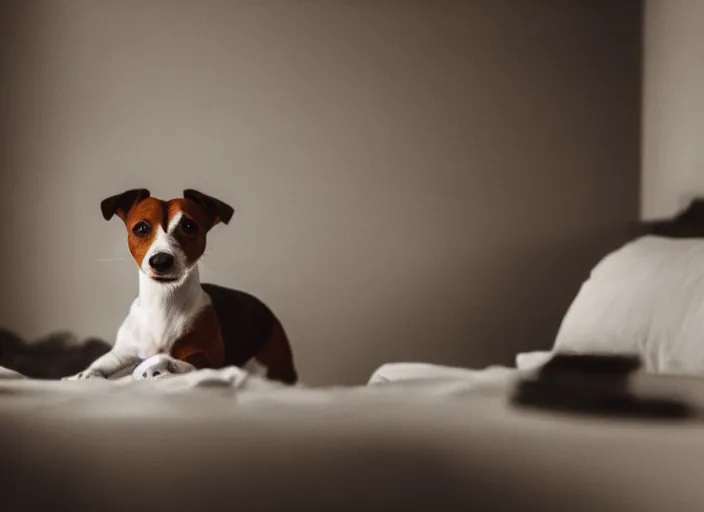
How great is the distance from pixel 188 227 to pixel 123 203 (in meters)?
0.14

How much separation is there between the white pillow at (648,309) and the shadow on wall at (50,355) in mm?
983

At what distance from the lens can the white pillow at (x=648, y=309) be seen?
2.80ft

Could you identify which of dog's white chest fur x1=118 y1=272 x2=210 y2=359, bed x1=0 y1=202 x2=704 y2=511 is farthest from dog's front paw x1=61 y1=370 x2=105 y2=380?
bed x1=0 y1=202 x2=704 y2=511

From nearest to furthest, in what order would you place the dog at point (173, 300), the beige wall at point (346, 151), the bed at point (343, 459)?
the bed at point (343, 459) < the dog at point (173, 300) < the beige wall at point (346, 151)

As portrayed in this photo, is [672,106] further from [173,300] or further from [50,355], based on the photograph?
[50,355]

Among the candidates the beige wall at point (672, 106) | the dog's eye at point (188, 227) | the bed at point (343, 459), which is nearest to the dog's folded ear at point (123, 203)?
the dog's eye at point (188, 227)

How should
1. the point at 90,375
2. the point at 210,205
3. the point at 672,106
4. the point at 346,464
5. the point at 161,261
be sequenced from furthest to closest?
the point at 672,106 → the point at 210,205 → the point at 161,261 → the point at 90,375 → the point at 346,464

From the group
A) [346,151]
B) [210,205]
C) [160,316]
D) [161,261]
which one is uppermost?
[346,151]

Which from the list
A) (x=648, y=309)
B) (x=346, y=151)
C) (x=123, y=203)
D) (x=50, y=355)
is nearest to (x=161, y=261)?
(x=123, y=203)

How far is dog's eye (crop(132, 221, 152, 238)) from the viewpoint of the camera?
1.29m

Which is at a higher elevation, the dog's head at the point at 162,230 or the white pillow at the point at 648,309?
the dog's head at the point at 162,230

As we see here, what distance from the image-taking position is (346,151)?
5.78ft

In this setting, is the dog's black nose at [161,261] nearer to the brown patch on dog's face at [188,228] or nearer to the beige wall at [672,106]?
the brown patch on dog's face at [188,228]

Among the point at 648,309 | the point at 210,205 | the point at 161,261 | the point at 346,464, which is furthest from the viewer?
the point at 210,205
